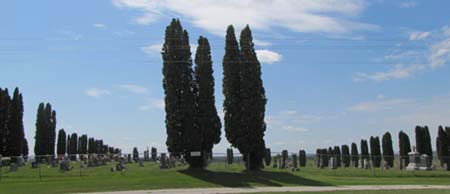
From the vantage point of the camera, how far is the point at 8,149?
54.1m

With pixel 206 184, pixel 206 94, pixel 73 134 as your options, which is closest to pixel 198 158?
pixel 206 94

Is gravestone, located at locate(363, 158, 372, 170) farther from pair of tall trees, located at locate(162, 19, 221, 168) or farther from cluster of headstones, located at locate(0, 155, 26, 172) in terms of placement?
cluster of headstones, located at locate(0, 155, 26, 172)

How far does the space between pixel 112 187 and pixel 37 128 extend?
41959mm

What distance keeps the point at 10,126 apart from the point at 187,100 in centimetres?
2724

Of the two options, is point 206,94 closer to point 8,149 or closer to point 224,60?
point 224,60

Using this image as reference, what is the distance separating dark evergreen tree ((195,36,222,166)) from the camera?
3584 centimetres

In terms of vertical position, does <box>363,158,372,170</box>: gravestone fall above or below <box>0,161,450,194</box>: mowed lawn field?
above

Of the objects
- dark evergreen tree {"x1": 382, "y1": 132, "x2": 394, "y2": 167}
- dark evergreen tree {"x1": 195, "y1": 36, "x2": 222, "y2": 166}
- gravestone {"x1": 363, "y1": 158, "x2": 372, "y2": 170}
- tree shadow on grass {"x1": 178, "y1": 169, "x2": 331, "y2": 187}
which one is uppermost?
dark evergreen tree {"x1": 195, "y1": 36, "x2": 222, "y2": 166}

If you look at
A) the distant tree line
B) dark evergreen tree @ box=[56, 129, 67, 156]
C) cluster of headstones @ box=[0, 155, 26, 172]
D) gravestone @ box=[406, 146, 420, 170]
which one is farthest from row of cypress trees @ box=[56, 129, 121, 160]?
gravestone @ box=[406, 146, 420, 170]

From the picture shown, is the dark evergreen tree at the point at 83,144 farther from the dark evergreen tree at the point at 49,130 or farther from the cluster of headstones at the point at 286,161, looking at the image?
the cluster of headstones at the point at 286,161

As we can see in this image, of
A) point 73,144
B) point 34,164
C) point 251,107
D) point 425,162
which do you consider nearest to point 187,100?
point 251,107

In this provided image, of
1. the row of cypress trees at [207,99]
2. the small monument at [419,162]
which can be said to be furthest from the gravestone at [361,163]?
the row of cypress trees at [207,99]

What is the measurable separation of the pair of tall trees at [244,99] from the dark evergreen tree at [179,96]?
2.65 metres

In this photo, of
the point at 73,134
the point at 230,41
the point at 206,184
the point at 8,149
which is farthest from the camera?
the point at 73,134
